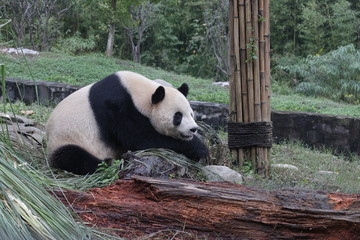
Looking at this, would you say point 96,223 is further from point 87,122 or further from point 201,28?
point 201,28

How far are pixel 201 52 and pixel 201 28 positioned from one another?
0.99m

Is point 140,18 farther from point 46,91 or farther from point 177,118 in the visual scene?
point 177,118

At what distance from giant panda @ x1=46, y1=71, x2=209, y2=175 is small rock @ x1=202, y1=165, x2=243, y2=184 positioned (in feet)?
1.32

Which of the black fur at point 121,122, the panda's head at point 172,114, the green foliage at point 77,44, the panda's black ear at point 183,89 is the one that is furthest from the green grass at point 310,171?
the green foliage at point 77,44

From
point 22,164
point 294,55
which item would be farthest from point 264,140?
point 294,55

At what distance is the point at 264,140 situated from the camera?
6.18m

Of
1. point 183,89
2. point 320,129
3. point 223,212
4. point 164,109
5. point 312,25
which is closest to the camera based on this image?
point 223,212

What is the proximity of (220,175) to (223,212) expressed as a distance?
1.89 metres

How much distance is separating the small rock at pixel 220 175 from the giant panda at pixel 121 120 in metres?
0.40

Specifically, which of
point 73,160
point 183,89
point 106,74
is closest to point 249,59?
point 183,89

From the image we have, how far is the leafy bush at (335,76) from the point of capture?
14.0 metres

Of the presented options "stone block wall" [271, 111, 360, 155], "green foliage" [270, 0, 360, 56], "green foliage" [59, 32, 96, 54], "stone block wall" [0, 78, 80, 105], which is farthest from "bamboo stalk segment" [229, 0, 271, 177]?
"green foliage" [59, 32, 96, 54]

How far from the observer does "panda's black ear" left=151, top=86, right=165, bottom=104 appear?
208 inches

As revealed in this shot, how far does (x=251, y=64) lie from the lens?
618 cm
